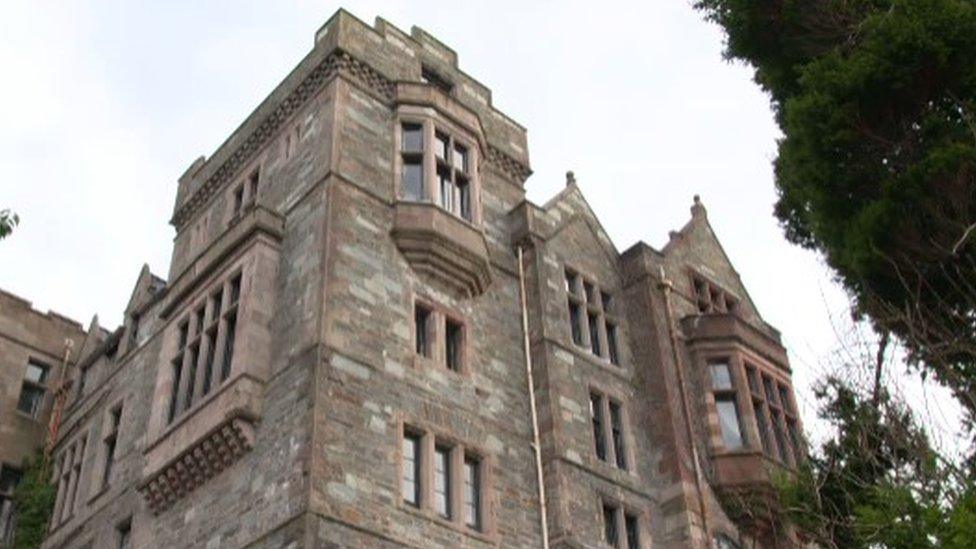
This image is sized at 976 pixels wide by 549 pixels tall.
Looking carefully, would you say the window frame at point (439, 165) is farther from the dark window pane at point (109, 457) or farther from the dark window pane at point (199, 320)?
the dark window pane at point (109, 457)

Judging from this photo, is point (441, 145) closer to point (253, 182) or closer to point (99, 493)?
point (253, 182)

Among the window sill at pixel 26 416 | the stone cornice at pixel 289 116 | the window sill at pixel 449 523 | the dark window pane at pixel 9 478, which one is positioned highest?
the stone cornice at pixel 289 116

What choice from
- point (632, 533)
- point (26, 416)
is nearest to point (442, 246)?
point (632, 533)

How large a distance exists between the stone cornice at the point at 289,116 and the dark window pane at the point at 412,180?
1.68 metres

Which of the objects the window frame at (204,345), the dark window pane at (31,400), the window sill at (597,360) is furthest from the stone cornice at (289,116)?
the dark window pane at (31,400)

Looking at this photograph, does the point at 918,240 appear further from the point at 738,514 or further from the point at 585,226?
the point at 585,226

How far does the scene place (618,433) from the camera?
77.0 ft

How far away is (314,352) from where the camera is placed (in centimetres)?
1867

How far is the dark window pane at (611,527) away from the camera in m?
21.3

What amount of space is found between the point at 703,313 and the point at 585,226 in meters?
3.48

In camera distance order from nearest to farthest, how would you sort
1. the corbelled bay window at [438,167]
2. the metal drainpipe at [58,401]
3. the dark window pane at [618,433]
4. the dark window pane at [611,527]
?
the dark window pane at [611,527] < the dark window pane at [618,433] < the corbelled bay window at [438,167] < the metal drainpipe at [58,401]

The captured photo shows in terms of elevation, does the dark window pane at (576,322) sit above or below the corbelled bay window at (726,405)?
above

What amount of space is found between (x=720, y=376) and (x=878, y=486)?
1264 centimetres

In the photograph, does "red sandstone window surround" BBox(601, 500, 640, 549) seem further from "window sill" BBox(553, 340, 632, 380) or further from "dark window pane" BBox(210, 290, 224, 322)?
"dark window pane" BBox(210, 290, 224, 322)
